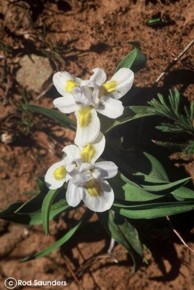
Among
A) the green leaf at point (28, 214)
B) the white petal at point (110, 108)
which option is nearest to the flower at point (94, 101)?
the white petal at point (110, 108)

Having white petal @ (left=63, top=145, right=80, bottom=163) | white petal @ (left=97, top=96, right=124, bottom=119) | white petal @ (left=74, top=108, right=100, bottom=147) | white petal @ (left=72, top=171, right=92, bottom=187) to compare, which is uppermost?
white petal @ (left=97, top=96, right=124, bottom=119)

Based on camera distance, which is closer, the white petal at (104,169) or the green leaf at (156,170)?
the white petal at (104,169)

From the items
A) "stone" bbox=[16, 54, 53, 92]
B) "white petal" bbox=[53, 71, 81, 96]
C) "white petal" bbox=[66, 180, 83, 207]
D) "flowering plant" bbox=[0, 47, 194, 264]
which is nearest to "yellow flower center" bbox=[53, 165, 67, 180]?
"flowering plant" bbox=[0, 47, 194, 264]

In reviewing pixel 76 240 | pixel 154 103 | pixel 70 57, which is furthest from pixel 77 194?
pixel 70 57

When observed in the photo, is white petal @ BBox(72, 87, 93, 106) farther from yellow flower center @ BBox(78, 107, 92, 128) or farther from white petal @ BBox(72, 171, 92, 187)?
white petal @ BBox(72, 171, 92, 187)

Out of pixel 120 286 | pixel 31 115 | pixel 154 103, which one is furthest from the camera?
pixel 31 115

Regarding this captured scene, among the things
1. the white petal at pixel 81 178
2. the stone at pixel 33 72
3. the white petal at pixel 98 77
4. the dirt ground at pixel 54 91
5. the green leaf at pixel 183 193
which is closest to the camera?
the white petal at pixel 81 178

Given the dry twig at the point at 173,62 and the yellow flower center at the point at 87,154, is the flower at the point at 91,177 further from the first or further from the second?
the dry twig at the point at 173,62

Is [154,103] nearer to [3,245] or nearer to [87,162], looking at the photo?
[87,162]
